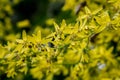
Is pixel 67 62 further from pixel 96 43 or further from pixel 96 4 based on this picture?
pixel 96 4

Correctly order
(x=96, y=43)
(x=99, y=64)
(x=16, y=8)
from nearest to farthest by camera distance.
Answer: (x=99, y=64)
(x=96, y=43)
(x=16, y=8)

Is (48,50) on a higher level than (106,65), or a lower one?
higher

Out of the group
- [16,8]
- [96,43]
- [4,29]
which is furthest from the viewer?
[16,8]

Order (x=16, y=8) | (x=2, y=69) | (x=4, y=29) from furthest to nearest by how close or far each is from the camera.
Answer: (x=16, y=8)
(x=4, y=29)
(x=2, y=69)

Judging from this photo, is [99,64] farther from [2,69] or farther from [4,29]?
[4,29]

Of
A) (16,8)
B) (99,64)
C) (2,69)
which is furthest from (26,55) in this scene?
(16,8)

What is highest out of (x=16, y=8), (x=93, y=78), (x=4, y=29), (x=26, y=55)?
(x=16, y=8)

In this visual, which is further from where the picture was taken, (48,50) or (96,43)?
(96,43)

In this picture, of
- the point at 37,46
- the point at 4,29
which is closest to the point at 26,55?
the point at 37,46

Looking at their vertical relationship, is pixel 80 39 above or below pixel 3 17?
below
